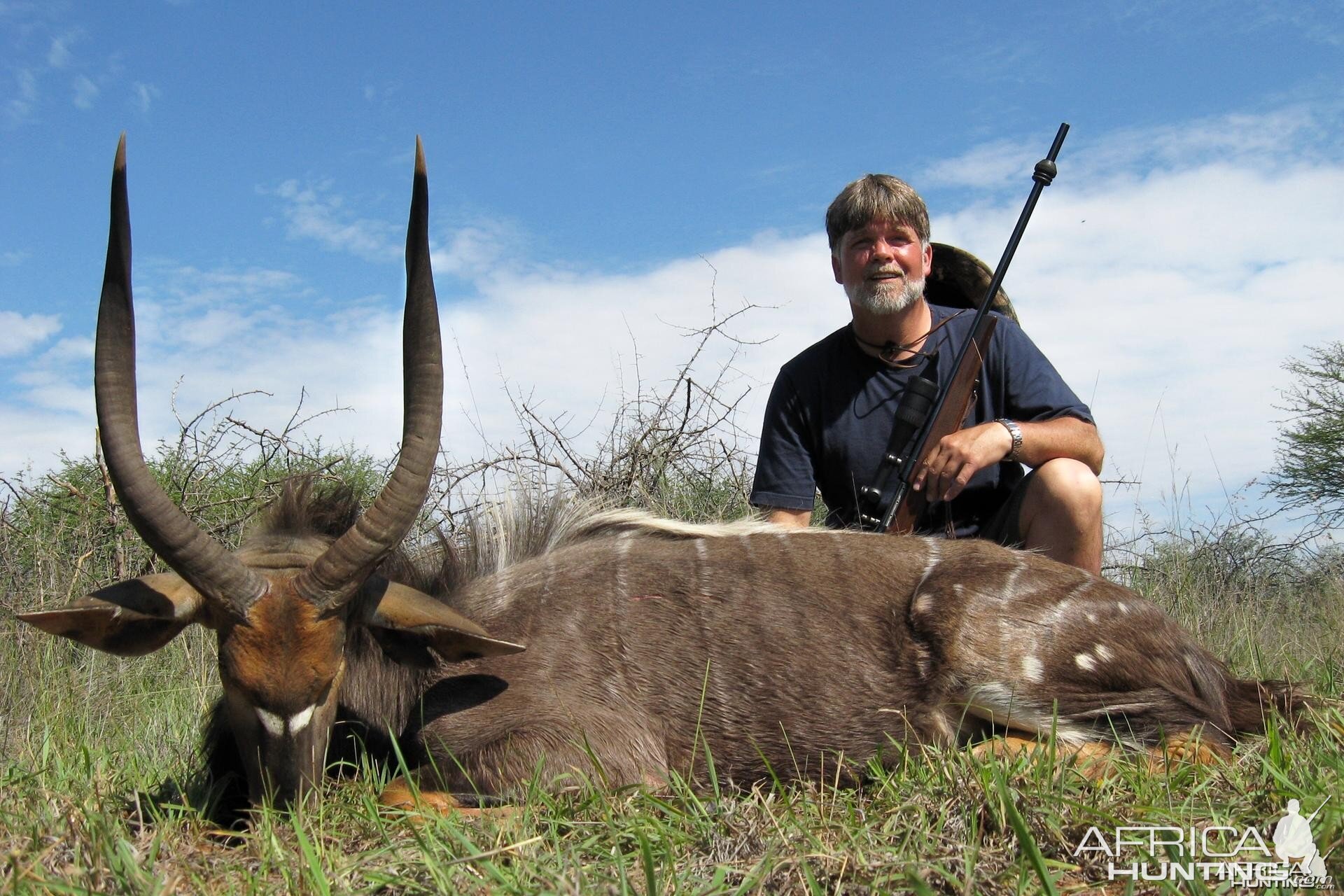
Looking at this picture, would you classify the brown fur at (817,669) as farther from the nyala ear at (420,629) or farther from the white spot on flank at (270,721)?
the white spot on flank at (270,721)

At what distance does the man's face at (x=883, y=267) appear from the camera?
15.7 feet


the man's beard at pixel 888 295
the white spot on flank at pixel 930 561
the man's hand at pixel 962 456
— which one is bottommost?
the white spot on flank at pixel 930 561

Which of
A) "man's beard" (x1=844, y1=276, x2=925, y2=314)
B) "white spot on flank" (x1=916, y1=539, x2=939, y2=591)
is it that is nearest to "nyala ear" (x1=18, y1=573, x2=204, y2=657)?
"white spot on flank" (x1=916, y1=539, x2=939, y2=591)

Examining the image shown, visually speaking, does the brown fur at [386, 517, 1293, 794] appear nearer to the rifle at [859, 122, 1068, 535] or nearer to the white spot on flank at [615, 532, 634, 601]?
the white spot on flank at [615, 532, 634, 601]

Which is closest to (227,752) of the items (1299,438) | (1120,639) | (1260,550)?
(1120,639)

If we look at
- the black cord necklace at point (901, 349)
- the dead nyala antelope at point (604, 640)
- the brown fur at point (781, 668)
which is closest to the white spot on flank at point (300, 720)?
the dead nyala antelope at point (604, 640)

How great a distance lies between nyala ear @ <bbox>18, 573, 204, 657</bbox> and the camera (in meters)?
2.74

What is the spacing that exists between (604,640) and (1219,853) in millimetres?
1785

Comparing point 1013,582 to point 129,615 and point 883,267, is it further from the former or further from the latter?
point 129,615

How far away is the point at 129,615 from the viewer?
2779mm

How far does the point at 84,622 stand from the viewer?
2775 millimetres

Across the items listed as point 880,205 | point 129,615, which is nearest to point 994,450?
point 880,205

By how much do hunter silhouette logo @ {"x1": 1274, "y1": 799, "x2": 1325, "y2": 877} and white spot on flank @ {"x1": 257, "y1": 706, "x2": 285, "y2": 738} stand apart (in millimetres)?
2243

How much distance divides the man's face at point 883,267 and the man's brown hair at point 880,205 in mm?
31
